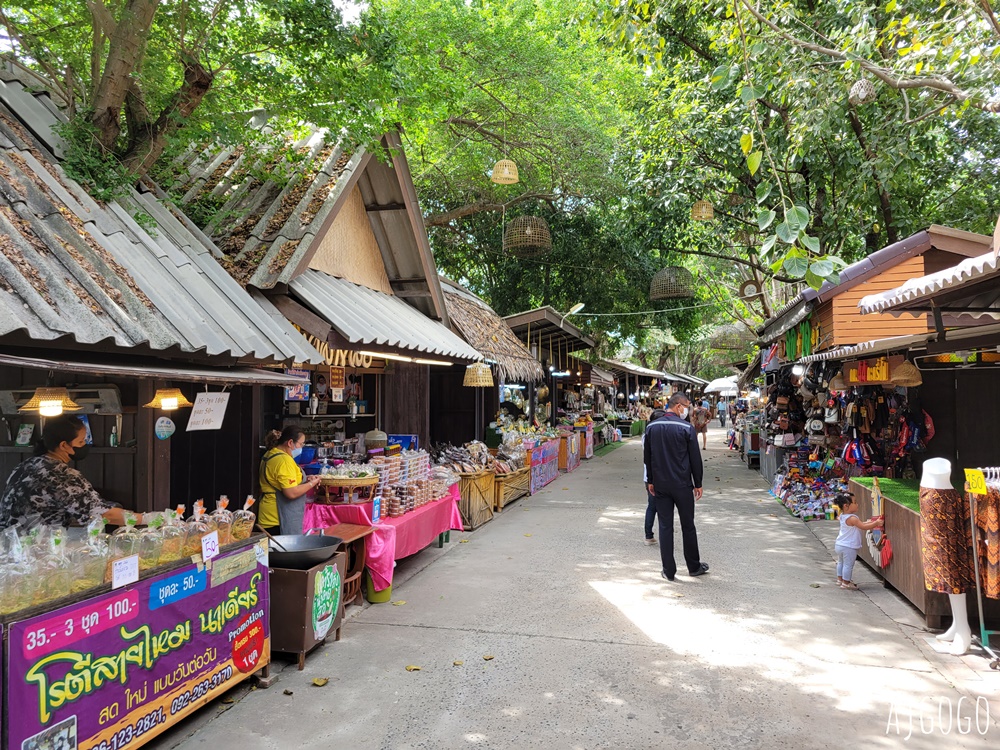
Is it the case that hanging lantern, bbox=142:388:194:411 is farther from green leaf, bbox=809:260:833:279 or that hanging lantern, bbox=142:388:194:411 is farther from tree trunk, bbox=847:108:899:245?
tree trunk, bbox=847:108:899:245

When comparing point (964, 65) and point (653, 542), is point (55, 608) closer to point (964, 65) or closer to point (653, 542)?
point (653, 542)

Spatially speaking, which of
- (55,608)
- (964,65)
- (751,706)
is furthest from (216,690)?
(964,65)

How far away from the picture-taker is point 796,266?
3223 millimetres

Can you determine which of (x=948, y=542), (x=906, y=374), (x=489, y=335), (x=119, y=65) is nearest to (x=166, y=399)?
(x=119, y=65)

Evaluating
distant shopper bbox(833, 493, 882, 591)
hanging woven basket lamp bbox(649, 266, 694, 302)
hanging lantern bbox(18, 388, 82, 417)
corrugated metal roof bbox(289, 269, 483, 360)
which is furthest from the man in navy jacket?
hanging woven basket lamp bbox(649, 266, 694, 302)

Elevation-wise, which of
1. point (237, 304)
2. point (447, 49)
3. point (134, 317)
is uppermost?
point (447, 49)

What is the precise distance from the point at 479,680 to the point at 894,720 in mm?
2712

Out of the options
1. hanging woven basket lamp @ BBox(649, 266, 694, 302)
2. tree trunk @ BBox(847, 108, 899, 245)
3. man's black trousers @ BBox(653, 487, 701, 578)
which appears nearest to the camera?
man's black trousers @ BBox(653, 487, 701, 578)

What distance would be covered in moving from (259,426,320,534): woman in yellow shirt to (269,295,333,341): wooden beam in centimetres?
102

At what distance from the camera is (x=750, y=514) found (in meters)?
11.0

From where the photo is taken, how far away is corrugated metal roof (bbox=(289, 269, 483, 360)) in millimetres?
6418

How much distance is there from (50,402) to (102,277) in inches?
35.5

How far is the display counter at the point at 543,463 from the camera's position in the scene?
1339cm

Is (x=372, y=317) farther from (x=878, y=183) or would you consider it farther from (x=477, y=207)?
(x=477, y=207)
